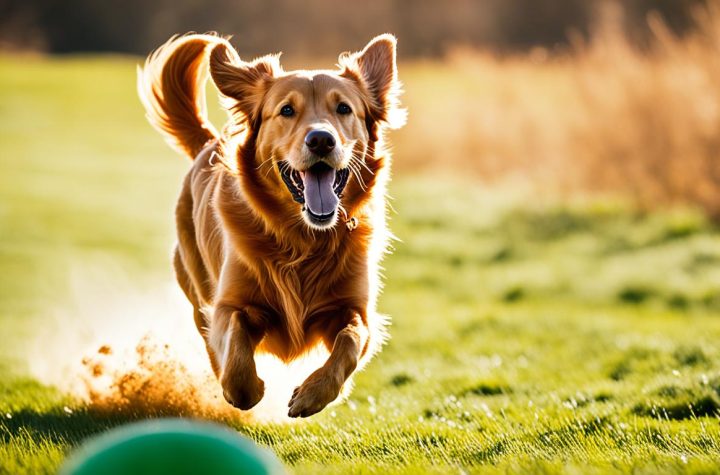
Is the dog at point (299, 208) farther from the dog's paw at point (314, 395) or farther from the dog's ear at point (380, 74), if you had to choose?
the dog's paw at point (314, 395)

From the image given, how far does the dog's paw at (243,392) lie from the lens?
12.8 ft

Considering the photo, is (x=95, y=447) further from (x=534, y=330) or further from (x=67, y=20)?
(x=67, y=20)

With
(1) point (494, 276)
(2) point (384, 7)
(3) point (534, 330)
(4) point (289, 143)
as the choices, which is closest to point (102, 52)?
(2) point (384, 7)

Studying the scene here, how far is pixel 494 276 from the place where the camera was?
438 inches

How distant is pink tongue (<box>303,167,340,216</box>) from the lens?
4.30m

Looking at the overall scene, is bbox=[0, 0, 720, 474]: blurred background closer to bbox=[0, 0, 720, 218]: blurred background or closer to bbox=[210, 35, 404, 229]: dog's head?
bbox=[0, 0, 720, 218]: blurred background

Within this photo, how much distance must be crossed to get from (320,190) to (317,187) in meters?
0.02

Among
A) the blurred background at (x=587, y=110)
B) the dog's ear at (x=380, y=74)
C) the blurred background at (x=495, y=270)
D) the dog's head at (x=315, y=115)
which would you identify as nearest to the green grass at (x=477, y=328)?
the blurred background at (x=495, y=270)

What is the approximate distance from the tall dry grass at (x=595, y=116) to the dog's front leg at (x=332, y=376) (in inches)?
328

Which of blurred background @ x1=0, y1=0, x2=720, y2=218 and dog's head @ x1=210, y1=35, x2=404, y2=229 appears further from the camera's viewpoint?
blurred background @ x1=0, y1=0, x2=720, y2=218

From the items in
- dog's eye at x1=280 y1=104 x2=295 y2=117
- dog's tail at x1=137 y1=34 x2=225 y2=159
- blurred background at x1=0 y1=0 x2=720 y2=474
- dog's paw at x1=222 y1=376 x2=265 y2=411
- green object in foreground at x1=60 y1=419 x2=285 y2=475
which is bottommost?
blurred background at x1=0 y1=0 x2=720 y2=474

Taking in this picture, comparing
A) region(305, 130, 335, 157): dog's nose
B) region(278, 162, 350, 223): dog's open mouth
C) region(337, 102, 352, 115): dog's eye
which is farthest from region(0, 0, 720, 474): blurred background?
region(337, 102, 352, 115): dog's eye

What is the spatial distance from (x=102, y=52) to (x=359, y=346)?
1537 inches

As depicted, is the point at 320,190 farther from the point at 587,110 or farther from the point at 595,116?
the point at 587,110
